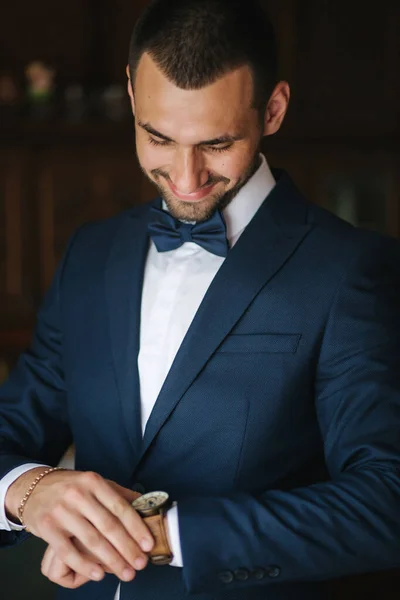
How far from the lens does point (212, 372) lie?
1.53m

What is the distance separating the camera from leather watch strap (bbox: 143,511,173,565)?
1.32 meters

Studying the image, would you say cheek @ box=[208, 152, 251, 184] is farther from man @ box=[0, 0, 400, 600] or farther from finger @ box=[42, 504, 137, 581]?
finger @ box=[42, 504, 137, 581]

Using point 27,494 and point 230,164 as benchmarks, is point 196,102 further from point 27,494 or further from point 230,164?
point 27,494

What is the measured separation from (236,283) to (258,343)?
0.12 metres

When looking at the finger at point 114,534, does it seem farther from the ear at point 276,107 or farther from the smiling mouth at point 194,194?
the ear at point 276,107

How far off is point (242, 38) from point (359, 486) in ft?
2.44

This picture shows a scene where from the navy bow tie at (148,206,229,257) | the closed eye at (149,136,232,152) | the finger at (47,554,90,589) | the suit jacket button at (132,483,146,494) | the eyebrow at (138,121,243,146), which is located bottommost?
the finger at (47,554,90,589)

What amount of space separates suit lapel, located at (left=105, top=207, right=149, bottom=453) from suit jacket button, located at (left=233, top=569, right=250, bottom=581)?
34 centimetres

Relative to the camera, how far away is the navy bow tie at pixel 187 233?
163 cm

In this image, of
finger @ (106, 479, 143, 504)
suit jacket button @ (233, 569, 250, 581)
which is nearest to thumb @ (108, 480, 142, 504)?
finger @ (106, 479, 143, 504)

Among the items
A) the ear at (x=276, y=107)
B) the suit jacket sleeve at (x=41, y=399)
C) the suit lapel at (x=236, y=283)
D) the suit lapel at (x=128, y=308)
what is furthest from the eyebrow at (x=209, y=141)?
the suit jacket sleeve at (x=41, y=399)


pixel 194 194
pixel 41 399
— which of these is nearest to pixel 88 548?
pixel 41 399

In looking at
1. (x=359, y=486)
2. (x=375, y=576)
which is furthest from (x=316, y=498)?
(x=375, y=576)

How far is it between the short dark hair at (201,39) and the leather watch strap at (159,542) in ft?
2.25
